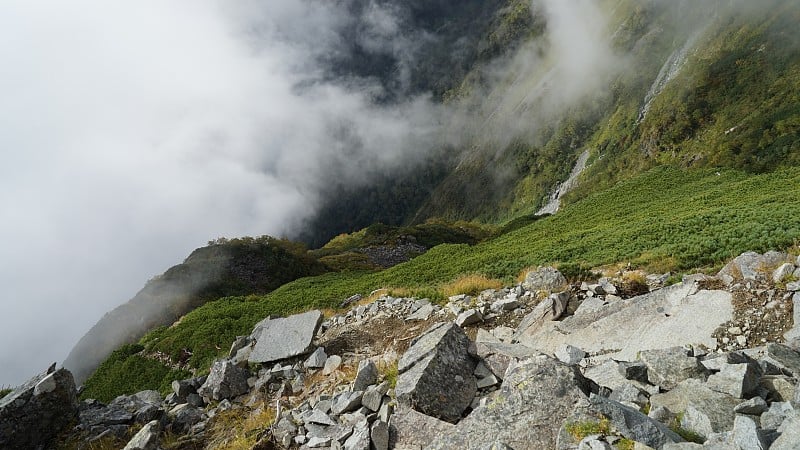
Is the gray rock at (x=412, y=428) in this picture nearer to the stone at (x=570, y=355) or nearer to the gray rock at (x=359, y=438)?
the gray rock at (x=359, y=438)

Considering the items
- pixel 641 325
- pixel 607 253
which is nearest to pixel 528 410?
pixel 641 325

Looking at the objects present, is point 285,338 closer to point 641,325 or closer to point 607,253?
point 641,325

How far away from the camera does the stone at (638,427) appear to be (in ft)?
15.0

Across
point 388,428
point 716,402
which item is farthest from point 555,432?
point 388,428

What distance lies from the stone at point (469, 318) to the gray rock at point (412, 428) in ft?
21.7

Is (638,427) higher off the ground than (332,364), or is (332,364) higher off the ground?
(332,364)

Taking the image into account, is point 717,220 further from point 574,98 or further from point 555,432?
point 574,98

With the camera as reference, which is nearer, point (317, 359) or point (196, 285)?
point (317, 359)

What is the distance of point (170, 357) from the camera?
2469 cm

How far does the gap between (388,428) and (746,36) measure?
12983 cm

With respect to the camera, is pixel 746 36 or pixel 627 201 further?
A: pixel 746 36

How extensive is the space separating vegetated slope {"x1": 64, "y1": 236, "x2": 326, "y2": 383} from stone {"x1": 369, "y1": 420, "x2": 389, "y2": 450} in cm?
4201

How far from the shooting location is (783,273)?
34.3ft

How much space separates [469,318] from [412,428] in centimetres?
704
